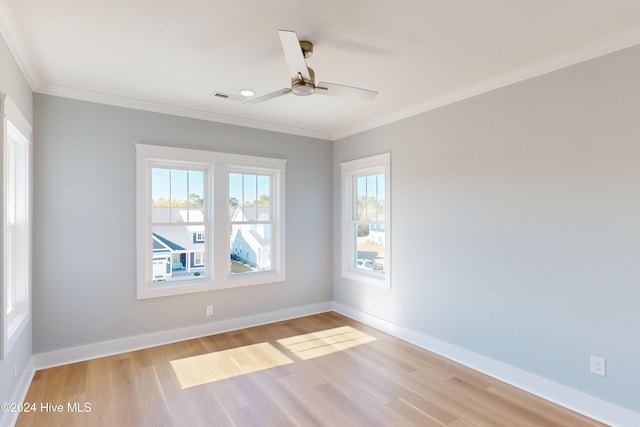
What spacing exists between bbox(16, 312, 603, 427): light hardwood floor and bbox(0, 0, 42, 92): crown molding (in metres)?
2.64

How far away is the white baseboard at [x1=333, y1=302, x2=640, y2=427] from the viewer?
2.30 meters

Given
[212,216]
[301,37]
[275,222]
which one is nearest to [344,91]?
[301,37]

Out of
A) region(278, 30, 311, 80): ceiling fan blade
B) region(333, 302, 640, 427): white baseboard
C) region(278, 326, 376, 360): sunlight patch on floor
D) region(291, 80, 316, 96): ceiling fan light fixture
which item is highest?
region(278, 30, 311, 80): ceiling fan blade

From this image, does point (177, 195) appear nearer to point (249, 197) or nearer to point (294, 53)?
point (249, 197)

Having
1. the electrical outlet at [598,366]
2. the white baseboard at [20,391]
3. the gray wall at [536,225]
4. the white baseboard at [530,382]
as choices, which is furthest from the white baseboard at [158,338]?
the electrical outlet at [598,366]

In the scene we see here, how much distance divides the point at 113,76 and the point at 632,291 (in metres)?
4.44

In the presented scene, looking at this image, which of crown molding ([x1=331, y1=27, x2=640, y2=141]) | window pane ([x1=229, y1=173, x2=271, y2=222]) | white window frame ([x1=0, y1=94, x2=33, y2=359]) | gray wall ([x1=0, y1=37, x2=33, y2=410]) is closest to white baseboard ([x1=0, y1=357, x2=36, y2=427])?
gray wall ([x1=0, y1=37, x2=33, y2=410])

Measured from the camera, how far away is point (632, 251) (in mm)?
2246

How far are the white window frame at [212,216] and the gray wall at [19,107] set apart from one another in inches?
37.3

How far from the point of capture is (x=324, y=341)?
151 inches

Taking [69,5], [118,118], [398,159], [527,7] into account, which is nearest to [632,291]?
[527,7]

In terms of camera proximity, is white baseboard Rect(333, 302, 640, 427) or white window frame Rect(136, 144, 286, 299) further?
white window frame Rect(136, 144, 286, 299)

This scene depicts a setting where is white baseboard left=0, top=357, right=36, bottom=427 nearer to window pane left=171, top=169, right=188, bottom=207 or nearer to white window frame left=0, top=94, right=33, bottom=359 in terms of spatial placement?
white window frame left=0, top=94, right=33, bottom=359

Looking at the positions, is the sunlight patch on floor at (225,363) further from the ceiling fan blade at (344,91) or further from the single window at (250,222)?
the ceiling fan blade at (344,91)
